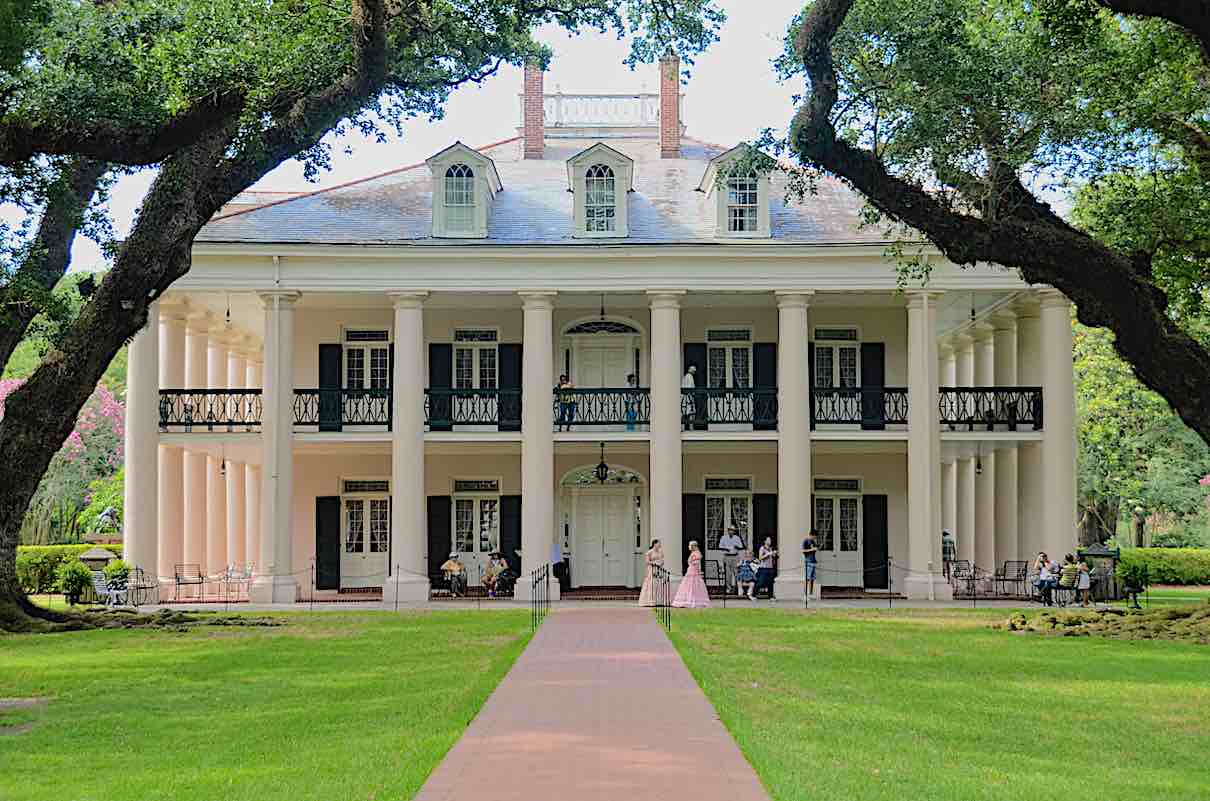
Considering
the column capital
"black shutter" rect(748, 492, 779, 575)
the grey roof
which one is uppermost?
the grey roof

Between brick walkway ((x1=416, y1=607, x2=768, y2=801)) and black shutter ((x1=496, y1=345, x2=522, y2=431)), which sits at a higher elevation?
black shutter ((x1=496, y1=345, x2=522, y2=431))

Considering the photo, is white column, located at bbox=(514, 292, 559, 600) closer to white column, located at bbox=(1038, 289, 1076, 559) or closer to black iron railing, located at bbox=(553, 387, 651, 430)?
black iron railing, located at bbox=(553, 387, 651, 430)

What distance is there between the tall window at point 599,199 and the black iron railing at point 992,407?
7733mm

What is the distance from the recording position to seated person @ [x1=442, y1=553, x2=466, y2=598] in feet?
98.0

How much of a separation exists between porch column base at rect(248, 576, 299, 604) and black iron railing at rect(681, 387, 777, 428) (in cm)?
874

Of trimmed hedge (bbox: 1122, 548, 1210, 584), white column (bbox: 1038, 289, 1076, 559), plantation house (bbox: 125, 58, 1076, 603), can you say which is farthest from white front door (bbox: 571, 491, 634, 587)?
trimmed hedge (bbox: 1122, 548, 1210, 584)

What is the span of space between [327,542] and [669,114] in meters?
12.7

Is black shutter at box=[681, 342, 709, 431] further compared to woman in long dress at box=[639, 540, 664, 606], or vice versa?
black shutter at box=[681, 342, 709, 431]

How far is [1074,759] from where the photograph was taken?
10.2 metres

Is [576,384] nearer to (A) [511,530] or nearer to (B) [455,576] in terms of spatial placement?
(A) [511,530]

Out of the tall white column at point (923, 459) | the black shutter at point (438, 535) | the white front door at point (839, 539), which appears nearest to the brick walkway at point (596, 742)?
the tall white column at point (923, 459)

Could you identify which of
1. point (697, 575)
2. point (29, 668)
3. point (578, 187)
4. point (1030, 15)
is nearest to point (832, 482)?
point (697, 575)

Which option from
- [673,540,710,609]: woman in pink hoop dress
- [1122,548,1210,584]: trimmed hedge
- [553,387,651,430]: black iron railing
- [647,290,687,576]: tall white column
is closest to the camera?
[673,540,710,609]: woman in pink hoop dress

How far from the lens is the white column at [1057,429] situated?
2836 centimetres
